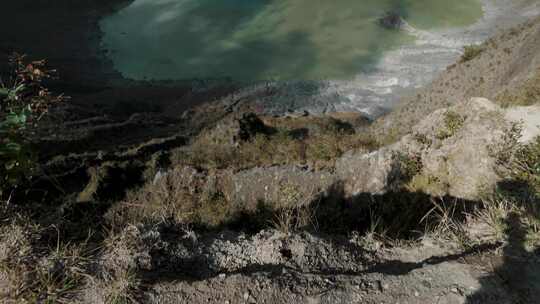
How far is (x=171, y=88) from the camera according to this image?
42.4 m

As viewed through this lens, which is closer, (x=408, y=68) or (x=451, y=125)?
(x=451, y=125)

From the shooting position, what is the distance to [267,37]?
47.9 m

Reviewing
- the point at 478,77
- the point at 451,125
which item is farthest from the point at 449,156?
the point at 478,77

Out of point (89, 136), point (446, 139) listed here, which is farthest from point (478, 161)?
point (89, 136)

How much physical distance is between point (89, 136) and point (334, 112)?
19.4 m

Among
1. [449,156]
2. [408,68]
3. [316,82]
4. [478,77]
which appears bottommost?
[316,82]


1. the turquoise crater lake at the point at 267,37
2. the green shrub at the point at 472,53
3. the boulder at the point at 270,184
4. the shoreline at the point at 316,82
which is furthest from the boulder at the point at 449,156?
the turquoise crater lake at the point at 267,37

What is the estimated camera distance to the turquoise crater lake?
42781mm

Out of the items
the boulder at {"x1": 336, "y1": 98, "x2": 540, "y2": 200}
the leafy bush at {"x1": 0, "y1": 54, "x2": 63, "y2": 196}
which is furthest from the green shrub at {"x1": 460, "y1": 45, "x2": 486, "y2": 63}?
the leafy bush at {"x1": 0, "y1": 54, "x2": 63, "y2": 196}

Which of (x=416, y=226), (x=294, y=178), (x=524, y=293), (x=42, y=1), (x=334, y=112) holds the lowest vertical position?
(x=334, y=112)

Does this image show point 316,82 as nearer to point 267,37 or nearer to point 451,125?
point 267,37

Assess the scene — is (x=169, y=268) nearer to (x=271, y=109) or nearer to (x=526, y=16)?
(x=271, y=109)

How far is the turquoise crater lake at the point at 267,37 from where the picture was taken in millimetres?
42781

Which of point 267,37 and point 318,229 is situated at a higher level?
point 267,37
